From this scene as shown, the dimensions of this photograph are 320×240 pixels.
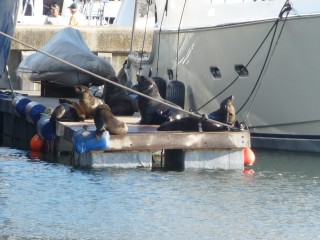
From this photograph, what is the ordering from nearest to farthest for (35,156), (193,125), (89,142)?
(89,142), (193,125), (35,156)

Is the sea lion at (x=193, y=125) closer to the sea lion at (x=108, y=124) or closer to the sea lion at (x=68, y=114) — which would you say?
the sea lion at (x=108, y=124)

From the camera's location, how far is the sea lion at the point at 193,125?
16.0m

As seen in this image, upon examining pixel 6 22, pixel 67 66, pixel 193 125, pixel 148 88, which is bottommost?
pixel 193 125

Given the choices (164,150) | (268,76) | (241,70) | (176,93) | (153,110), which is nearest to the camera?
(164,150)

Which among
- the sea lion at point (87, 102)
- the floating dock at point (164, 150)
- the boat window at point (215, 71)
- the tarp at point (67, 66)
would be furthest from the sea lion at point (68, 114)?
the tarp at point (67, 66)

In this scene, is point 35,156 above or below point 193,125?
below

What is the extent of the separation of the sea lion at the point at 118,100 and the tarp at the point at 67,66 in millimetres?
3392

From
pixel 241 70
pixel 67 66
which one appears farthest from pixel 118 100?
pixel 67 66

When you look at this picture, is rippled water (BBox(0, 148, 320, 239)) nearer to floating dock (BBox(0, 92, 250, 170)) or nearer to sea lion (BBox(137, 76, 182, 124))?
floating dock (BBox(0, 92, 250, 170))

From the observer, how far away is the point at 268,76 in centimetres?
1814

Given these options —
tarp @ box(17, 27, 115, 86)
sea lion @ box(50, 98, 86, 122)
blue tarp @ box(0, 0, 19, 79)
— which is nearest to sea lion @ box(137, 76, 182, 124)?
sea lion @ box(50, 98, 86, 122)

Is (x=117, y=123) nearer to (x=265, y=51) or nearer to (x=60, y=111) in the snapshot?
(x=60, y=111)

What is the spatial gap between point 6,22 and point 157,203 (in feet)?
22.0

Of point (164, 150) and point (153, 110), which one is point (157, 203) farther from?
point (153, 110)
